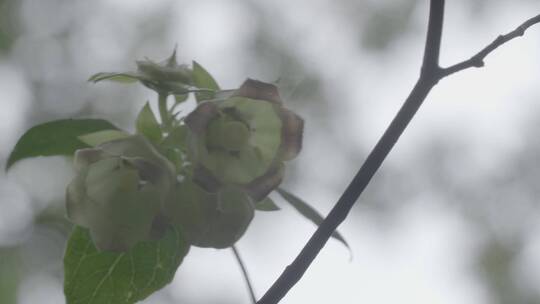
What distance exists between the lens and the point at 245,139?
68 centimetres

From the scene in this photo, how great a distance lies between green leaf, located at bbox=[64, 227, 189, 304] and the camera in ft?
2.22

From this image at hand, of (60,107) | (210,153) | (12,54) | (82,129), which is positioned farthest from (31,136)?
(12,54)

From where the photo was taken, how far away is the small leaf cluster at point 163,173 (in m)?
0.62

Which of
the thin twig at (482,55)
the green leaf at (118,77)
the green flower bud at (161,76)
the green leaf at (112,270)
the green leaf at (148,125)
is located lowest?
the green leaf at (112,270)

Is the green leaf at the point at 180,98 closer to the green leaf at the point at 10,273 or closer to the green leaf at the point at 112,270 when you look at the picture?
the green leaf at the point at 112,270

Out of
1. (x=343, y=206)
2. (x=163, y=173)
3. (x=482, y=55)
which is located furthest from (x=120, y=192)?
(x=482, y=55)

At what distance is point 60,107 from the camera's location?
3.61 m

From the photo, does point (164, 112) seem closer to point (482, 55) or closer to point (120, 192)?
point (120, 192)

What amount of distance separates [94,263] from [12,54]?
11.1 ft

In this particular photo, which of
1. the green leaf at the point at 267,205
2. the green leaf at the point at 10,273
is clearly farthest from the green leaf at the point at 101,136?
the green leaf at the point at 10,273

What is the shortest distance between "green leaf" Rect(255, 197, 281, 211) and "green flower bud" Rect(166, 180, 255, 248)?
40mm

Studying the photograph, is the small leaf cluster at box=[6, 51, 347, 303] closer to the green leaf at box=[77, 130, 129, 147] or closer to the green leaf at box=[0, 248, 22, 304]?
the green leaf at box=[77, 130, 129, 147]

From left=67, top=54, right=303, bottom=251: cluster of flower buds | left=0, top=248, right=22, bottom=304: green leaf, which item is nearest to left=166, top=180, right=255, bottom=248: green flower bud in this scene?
left=67, top=54, right=303, bottom=251: cluster of flower buds

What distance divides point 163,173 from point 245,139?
3.5 inches
